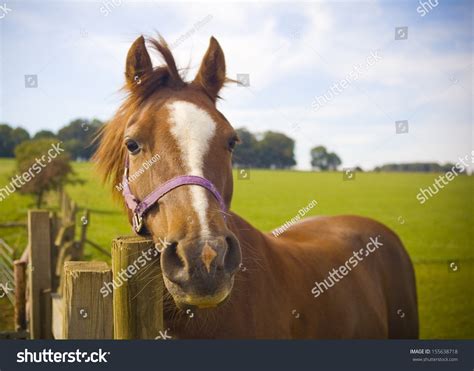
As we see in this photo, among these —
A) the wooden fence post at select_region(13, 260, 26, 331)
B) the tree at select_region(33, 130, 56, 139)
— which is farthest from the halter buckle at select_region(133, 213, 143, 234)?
the tree at select_region(33, 130, 56, 139)

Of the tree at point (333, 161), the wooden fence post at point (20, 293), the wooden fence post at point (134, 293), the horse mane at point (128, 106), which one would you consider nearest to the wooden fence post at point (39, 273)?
the wooden fence post at point (20, 293)

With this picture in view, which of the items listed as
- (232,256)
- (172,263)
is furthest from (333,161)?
(172,263)

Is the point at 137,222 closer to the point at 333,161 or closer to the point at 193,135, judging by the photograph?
the point at 193,135

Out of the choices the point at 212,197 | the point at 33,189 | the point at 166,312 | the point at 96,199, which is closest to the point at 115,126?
the point at 212,197

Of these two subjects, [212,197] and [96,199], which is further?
[96,199]

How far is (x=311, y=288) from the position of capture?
336cm

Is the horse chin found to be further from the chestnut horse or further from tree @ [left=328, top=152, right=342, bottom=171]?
tree @ [left=328, top=152, right=342, bottom=171]

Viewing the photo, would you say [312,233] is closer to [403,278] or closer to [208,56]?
[403,278]

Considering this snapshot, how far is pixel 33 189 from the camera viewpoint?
14.2 m

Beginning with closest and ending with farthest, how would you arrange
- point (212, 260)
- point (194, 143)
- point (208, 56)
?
point (212, 260)
point (194, 143)
point (208, 56)

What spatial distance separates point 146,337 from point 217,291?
1.29 feet

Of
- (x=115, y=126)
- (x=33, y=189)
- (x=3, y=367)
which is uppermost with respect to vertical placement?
(x=33, y=189)

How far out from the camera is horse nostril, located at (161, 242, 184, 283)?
5.97ft

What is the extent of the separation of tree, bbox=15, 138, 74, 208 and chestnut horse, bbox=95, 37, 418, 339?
37.0 ft
